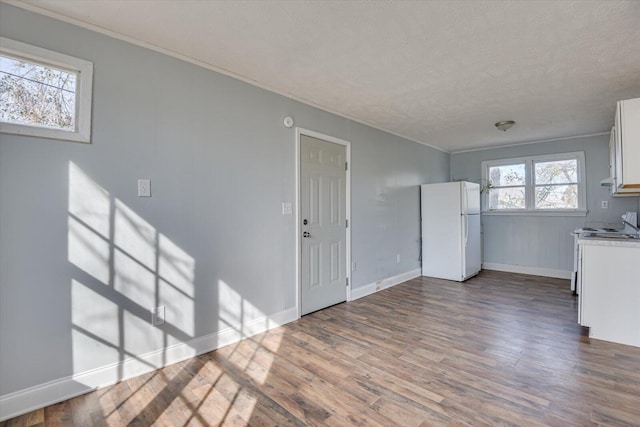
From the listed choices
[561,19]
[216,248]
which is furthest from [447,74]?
[216,248]

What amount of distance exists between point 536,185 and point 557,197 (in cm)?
38

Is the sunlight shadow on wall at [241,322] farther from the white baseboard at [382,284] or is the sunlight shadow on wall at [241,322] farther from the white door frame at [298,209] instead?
the white baseboard at [382,284]

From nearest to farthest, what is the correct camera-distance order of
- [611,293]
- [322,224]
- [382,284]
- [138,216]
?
[138,216] < [611,293] < [322,224] < [382,284]

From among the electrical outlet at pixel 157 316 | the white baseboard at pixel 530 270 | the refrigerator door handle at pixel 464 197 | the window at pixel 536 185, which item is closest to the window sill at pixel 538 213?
the window at pixel 536 185

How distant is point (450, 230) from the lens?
200 inches

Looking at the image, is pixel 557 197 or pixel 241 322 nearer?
pixel 241 322

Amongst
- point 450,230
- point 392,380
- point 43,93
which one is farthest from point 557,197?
point 43,93

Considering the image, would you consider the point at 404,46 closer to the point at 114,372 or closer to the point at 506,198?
the point at 114,372

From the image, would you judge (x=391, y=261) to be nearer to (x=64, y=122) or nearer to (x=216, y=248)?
(x=216, y=248)

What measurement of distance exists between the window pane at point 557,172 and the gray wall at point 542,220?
0.18 metres

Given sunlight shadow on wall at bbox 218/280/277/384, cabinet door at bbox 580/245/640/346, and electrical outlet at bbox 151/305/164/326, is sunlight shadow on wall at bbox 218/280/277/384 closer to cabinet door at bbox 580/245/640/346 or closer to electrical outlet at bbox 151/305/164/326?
electrical outlet at bbox 151/305/164/326

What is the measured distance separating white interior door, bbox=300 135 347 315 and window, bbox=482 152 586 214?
147 inches

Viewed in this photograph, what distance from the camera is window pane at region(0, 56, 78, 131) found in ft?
5.93

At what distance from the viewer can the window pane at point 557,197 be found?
5188 mm
